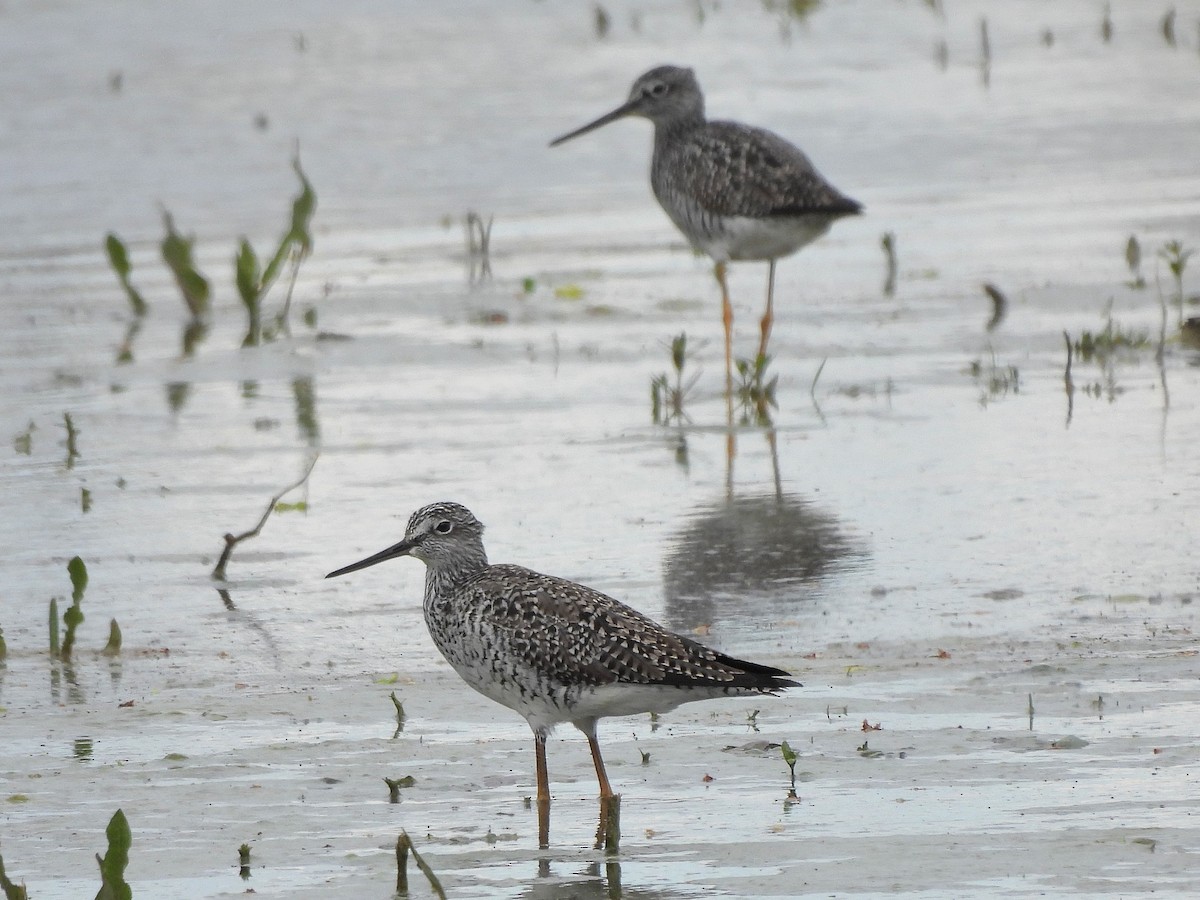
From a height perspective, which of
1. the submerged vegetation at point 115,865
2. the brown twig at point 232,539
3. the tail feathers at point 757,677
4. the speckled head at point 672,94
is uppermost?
the speckled head at point 672,94

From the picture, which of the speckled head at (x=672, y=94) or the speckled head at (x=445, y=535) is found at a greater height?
the speckled head at (x=672, y=94)

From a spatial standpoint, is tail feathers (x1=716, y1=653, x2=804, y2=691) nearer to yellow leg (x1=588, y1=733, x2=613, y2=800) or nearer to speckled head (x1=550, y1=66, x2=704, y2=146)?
yellow leg (x1=588, y1=733, x2=613, y2=800)

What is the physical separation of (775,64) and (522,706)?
16.6 metres

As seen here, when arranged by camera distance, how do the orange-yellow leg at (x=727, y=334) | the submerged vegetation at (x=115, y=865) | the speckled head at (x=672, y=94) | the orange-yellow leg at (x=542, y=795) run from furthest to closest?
1. the speckled head at (x=672, y=94)
2. the orange-yellow leg at (x=727, y=334)
3. the orange-yellow leg at (x=542, y=795)
4. the submerged vegetation at (x=115, y=865)

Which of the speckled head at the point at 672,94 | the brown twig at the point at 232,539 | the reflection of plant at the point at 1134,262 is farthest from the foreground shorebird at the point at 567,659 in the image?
the reflection of plant at the point at 1134,262

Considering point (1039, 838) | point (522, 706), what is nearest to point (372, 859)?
point (522, 706)

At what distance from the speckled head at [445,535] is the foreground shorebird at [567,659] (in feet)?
0.71

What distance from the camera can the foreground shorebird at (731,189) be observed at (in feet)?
38.6

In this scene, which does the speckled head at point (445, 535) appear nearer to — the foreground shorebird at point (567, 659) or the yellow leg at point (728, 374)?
the foreground shorebird at point (567, 659)

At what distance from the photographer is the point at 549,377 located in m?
11.5

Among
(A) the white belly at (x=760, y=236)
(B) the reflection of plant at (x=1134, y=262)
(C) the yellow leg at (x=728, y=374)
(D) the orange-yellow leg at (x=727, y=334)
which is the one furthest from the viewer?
(B) the reflection of plant at (x=1134, y=262)

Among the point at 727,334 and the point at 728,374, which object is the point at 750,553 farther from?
the point at 727,334

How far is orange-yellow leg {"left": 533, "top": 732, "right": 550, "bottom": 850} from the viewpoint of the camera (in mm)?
5777

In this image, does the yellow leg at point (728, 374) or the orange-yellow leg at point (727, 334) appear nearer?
the yellow leg at point (728, 374)
